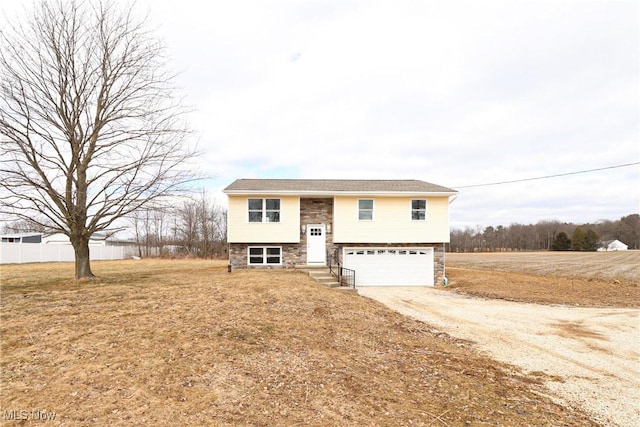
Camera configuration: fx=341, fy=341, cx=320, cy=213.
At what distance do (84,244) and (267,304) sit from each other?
24.6 feet

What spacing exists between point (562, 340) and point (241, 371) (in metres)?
6.91

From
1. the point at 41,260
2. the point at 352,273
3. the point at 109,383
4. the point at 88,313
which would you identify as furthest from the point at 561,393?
the point at 41,260

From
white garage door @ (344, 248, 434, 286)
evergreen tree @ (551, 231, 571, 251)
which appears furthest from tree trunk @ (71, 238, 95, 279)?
evergreen tree @ (551, 231, 571, 251)

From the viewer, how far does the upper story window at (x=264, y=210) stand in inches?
644

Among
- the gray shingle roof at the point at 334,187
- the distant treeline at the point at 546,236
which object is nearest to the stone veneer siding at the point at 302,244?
the gray shingle roof at the point at 334,187

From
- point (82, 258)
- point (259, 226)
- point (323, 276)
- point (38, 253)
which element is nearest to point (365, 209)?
point (323, 276)

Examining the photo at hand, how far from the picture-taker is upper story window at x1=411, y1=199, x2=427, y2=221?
1686 cm

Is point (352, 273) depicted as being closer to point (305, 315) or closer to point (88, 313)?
point (305, 315)

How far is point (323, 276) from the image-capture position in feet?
47.3

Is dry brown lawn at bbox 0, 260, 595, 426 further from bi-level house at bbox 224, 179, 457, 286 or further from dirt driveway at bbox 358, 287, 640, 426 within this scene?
bi-level house at bbox 224, 179, 457, 286

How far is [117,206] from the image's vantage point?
11.5m

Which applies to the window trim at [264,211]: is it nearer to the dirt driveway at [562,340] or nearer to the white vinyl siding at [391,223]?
the white vinyl siding at [391,223]

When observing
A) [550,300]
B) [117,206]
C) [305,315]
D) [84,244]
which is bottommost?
[550,300]

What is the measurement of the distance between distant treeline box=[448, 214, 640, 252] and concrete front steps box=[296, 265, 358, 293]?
54.7 metres
